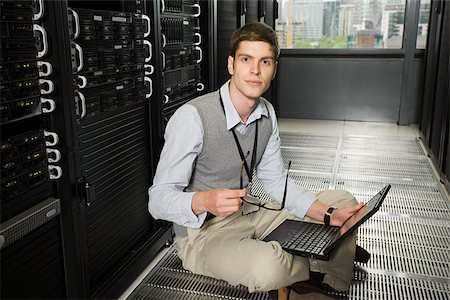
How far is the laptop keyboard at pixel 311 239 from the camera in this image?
1.89 m

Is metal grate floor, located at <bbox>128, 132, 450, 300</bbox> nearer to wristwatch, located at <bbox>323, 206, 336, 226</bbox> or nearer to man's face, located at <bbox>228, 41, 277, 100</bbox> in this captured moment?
wristwatch, located at <bbox>323, 206, 336, 226</bbox>

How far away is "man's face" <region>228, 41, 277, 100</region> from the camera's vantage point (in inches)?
73.7

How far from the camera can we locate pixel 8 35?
153cm

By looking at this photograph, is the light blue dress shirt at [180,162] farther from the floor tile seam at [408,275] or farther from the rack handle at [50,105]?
the floor tile seam at [408,275]

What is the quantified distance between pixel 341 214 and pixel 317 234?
0.14 metres

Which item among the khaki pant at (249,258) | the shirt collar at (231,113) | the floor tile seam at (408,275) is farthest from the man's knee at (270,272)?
the floor tile seam at (408,275)

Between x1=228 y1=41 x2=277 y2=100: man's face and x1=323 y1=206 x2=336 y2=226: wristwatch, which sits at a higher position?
x1=228 y1=41 x2=277 y2=100: man's face

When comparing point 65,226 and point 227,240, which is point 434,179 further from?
point 65,226

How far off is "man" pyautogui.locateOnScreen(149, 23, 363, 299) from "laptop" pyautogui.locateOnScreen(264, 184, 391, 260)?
4cm

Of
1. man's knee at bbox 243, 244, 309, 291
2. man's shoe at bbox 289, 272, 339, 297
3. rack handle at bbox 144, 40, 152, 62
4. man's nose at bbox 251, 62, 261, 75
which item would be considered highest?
rack handle at bbox 144, 40, 152, 62

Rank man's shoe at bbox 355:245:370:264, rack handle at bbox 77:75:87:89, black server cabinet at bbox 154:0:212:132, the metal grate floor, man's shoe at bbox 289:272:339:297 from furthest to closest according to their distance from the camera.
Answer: black server cabinet at bbox 154:0:212:132, man's shoe at bbox 355:245:370:264, the metal grate floor, man's shoe at bbox 289:272:339:297, rack handle at bbox 77:75:87:89

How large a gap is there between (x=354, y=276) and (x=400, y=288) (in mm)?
232

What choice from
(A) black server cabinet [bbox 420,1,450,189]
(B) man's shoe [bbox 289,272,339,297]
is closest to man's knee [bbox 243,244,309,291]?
(B) man's shoe [bbox 289,272,339,297]

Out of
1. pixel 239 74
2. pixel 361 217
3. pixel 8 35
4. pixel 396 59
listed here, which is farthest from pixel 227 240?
pixel 396 59
